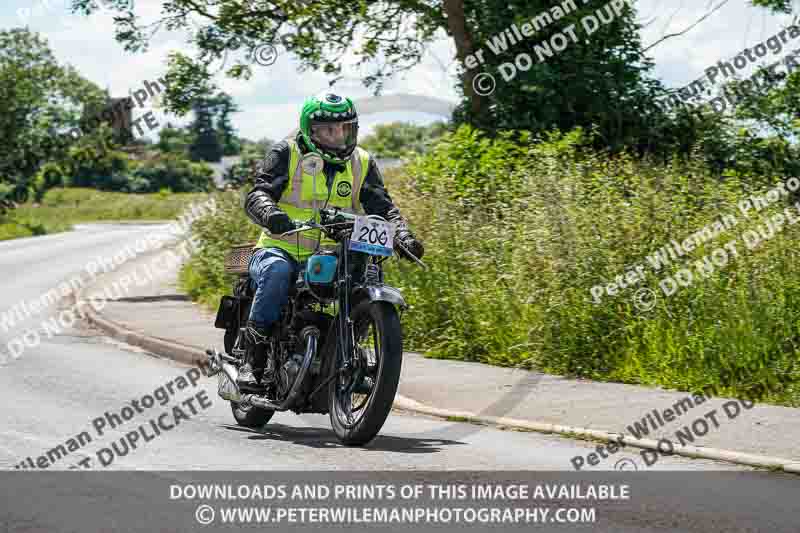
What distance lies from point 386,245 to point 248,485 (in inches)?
72.4

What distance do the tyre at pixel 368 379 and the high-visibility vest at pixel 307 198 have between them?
84cm

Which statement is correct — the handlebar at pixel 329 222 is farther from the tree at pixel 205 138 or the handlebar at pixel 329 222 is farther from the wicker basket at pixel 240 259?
the tree at pixel 205 138

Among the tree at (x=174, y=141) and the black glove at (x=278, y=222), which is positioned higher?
the tree at (x=174, y=141)

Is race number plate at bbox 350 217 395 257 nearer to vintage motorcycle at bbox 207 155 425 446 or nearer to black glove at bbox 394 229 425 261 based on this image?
vintage motorcycle at bbox 207 155 425 446

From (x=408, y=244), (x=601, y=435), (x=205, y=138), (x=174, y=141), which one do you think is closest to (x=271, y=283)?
(x=408, y=244)

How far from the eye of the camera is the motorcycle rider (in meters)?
7.59

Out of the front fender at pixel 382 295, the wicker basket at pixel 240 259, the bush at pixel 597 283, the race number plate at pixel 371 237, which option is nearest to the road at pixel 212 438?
the front fender at pixel 382 295

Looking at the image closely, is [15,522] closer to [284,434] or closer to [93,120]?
[284,434]

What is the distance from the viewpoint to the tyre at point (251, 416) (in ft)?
27.2

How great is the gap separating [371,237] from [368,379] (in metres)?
0.90

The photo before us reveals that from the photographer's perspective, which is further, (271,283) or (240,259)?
(240,259)

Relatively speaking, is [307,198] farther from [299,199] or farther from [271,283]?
[271,283]

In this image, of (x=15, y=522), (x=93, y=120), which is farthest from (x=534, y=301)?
(x=93, y=120)

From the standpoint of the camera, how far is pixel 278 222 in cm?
741
